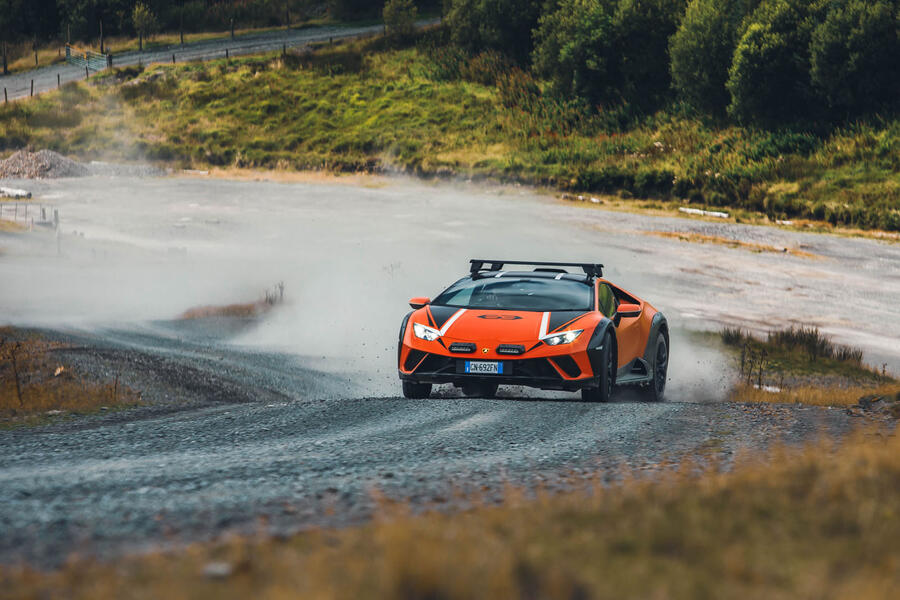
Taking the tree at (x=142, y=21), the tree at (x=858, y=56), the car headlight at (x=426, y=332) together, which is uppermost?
the tree at (x=142, y=21)

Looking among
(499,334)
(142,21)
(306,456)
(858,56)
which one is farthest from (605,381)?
(142,21)

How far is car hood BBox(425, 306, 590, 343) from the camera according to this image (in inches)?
493

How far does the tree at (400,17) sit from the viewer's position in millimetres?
71500

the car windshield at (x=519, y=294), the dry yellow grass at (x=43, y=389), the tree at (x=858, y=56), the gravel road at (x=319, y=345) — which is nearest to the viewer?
the gravel road at (x=319, y=345)

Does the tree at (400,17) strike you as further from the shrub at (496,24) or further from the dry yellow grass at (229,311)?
the dry yellow grass at (229,311)

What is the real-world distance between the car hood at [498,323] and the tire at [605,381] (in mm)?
490

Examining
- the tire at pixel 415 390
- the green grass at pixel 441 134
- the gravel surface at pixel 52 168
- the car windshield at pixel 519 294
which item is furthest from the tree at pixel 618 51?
the tire at pixel 415 390

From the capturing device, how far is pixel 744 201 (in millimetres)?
42688

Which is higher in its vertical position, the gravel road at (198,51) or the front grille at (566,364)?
the gravel road at (198,51)

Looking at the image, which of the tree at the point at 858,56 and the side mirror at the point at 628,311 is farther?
the tree at the point at 858,56

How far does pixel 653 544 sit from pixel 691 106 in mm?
48585

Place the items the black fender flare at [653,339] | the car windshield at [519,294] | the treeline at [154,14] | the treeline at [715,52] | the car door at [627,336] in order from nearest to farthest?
the car windshield at [519,294]
the car door at [627,336]
the black fender flare at [653,339]
the treeline at [715,52]
the treeline at [154,14]

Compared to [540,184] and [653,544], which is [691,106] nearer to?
[540,184]

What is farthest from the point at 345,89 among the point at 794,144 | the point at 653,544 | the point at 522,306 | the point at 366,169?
the point at 653,544
